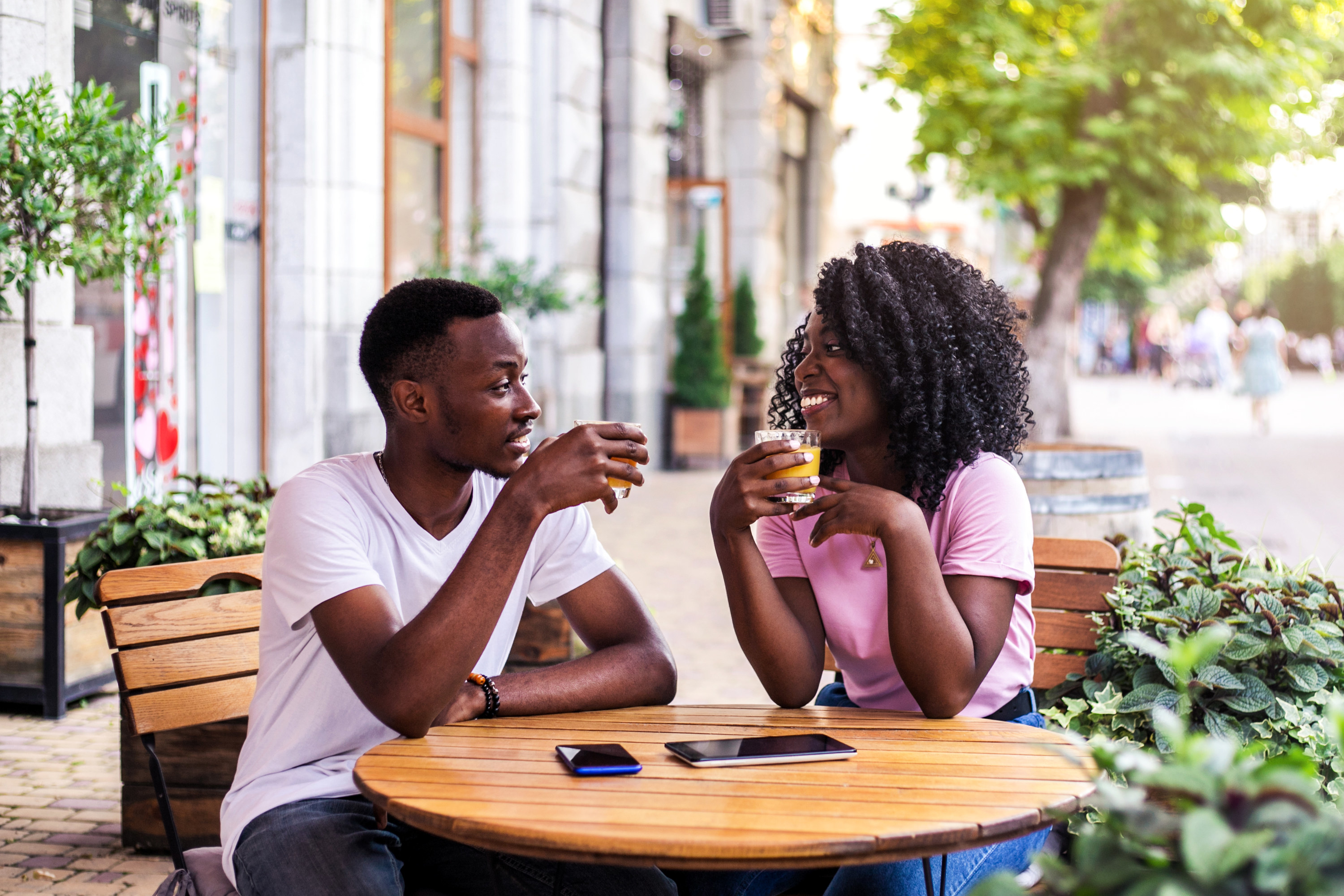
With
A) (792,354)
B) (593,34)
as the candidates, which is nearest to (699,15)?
(593,34)

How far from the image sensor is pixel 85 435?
6.32m

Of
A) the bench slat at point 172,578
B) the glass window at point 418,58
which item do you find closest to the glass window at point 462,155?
the glass window at point 418,58

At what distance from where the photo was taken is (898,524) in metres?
2.43

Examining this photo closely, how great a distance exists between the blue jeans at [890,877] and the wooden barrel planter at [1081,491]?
2582 millimetres

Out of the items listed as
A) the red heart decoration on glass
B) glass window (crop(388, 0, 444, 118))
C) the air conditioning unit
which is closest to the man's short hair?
the red heart decoration on glass

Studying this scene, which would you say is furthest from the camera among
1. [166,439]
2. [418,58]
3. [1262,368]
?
[1262,368]

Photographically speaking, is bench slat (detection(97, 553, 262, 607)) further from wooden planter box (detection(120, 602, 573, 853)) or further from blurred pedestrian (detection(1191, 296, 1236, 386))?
blurred pedestrian (detection(1191, 296, 1236, 386))

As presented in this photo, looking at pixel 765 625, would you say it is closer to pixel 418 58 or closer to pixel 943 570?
pixel 943 570

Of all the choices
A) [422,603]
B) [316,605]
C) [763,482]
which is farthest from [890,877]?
[316,605]

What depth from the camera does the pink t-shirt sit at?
2568 mm

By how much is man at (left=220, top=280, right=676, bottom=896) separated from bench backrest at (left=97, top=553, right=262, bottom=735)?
59cm

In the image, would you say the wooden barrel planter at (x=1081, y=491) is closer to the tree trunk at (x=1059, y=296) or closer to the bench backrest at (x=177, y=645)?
the bench backrest at (x=177, y=645)

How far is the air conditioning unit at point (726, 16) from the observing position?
50.9ft

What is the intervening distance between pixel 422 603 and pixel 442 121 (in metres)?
8.48
